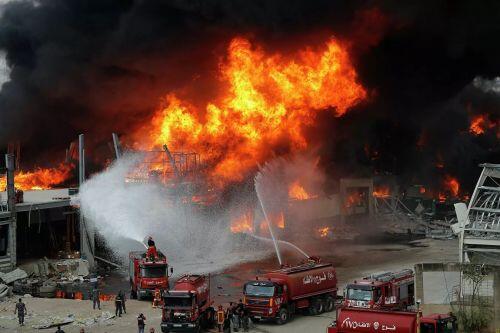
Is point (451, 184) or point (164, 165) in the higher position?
point (164, 165)

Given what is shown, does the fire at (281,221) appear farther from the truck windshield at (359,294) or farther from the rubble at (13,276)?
the truck windshield at (359,294)

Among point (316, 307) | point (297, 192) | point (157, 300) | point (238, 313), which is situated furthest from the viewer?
point (297, 192)

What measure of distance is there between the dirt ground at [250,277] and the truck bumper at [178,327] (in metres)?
1.11

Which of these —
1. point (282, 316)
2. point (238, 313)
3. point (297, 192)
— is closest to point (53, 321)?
point (238, 313)

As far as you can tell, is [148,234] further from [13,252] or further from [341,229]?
[341,229]

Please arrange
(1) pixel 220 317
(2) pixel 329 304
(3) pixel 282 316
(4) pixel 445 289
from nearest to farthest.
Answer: (1) pixel 220 317, (3) pixel 282 316, (2) pixel 329 304, (4) pixel 445 289

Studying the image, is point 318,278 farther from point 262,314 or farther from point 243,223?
point 243,223

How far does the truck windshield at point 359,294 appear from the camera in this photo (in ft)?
79.9

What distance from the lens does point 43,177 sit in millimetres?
56656

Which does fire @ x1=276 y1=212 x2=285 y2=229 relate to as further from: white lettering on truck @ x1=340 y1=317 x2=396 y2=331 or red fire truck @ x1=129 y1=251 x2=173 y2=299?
white lettering on truck @ x1=340 y1=317 x2=396 y2=331

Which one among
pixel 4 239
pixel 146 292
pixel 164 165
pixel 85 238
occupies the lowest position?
pixel 146 292

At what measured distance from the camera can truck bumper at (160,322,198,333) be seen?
23875mm

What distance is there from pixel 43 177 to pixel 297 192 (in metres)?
24.4

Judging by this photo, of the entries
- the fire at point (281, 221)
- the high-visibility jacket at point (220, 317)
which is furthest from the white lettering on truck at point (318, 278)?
the fire at point (281, 221)
